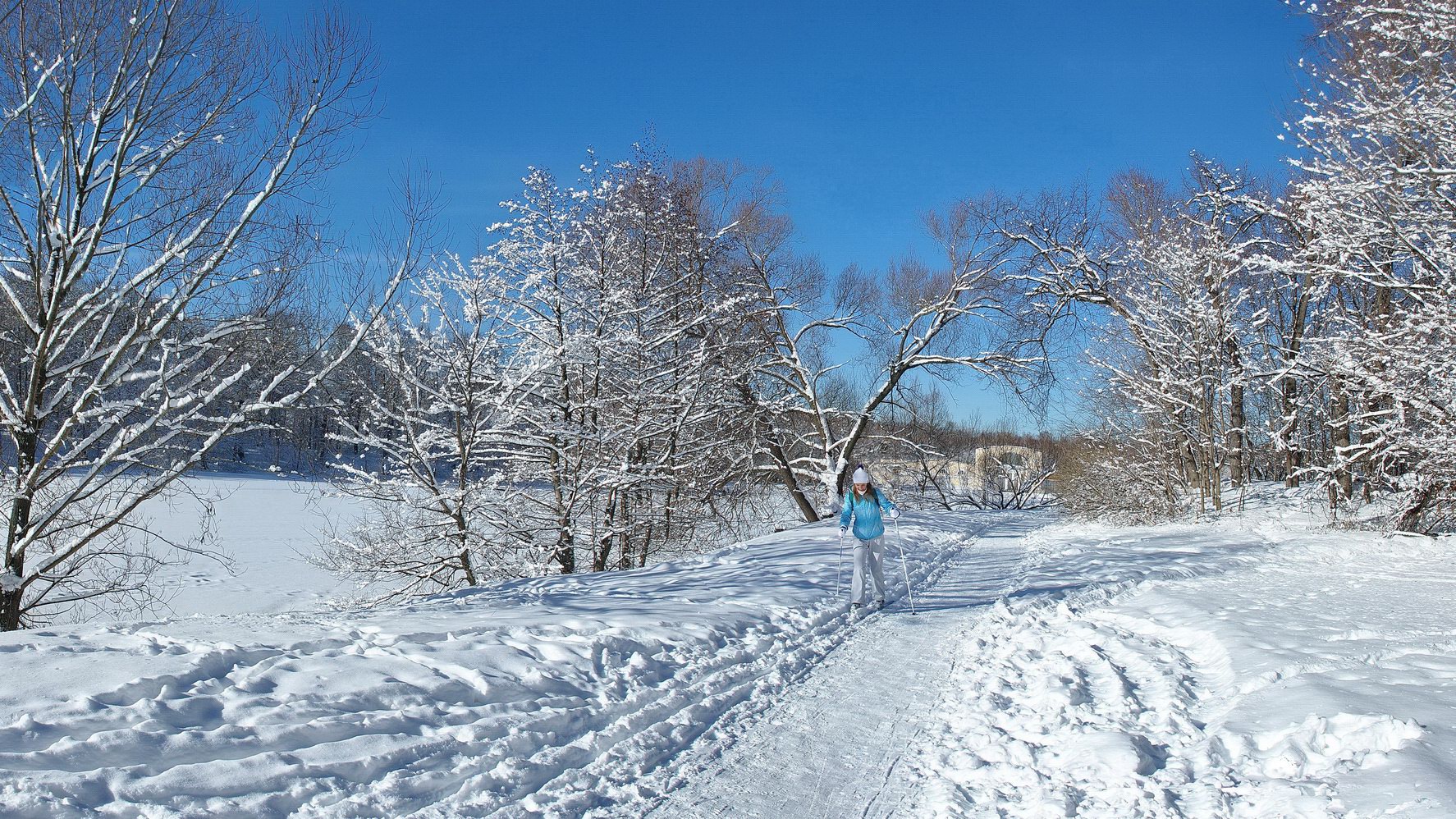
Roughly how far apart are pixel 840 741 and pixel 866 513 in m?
4.13

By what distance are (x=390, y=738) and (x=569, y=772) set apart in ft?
3.09

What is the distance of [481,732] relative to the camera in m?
4.23

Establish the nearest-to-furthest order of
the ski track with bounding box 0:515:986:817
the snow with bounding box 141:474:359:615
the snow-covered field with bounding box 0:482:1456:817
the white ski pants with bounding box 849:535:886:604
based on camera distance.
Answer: the ski track with bounding box 0:515:986:817
the snow-covered field with bounding box 0:482:1456:817
the white ski pants with bounding box 849:535:886:604
the snow with bounding box 141:474:359:615

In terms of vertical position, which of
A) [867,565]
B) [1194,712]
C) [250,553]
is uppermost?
[867,565]

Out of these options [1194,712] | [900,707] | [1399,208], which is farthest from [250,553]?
[1399,208]

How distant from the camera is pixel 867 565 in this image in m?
8.41

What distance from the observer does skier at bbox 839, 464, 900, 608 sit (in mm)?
8289

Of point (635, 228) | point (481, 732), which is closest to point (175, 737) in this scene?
point (481, 732)

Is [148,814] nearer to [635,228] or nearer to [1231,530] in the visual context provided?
[635,228]

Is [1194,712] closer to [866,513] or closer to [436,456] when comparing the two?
[866,513]

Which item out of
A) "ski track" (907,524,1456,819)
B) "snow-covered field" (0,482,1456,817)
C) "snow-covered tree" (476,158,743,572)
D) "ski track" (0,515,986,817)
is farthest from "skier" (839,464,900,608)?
"snow-covered tree" (476,158,743,572)

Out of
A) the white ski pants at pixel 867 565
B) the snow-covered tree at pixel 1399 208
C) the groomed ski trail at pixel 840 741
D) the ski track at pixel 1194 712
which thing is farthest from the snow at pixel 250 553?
the snow-covered tree at pixel 1399 208

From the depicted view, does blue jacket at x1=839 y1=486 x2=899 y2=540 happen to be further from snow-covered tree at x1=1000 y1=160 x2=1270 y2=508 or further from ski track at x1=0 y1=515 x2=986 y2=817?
snow-covered tree at x1=1000 y1=160 x2=1270 y2=508

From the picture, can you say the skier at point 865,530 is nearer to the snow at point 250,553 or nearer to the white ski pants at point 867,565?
the white ski pants at point 867,565
